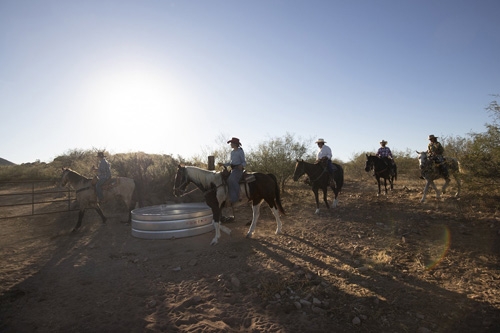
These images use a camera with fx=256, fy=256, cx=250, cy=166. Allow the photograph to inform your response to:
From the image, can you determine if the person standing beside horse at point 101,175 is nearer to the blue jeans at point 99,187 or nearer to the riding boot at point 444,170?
the blue jeans at point 99,187

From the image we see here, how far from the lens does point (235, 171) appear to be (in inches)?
267

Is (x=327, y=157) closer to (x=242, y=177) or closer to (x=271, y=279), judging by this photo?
(x=242, y=177)

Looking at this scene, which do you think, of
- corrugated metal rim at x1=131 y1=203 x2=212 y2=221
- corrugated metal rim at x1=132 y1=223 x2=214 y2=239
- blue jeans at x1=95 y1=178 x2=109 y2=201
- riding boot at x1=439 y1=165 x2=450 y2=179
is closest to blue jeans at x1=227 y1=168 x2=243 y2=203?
corrugated metal rim at x1=131 y1=203 x2=212 y2=221

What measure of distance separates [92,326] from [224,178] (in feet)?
13.7

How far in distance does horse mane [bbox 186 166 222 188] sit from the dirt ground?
1.59 metres

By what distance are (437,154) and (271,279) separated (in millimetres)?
9504

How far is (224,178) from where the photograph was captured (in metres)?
6.87

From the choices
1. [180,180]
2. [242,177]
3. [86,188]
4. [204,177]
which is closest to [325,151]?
[242,177]

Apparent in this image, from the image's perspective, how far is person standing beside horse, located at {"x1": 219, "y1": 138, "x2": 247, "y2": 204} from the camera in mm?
6684

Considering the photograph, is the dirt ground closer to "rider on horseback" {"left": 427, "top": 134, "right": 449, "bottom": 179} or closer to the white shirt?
"rider on horseback" {"left": 427, "top": 134, "right": 449, "bottom": 179}

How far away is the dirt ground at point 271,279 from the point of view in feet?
10.9

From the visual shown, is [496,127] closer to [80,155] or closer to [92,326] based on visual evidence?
[92,326]

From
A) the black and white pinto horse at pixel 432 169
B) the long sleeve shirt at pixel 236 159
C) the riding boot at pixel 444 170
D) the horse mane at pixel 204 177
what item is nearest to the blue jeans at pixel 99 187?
the horse mane at pixel 204 177

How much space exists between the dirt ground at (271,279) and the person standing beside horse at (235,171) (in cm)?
125
